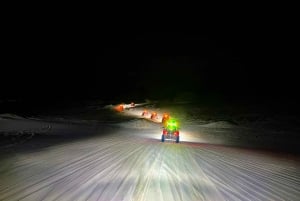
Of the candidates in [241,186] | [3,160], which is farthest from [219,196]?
[3,160]

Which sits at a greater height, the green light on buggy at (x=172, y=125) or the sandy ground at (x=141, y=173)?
the green light on buggy at (x=172, y=125)

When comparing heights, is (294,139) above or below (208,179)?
above

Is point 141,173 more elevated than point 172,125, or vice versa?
point 172,125

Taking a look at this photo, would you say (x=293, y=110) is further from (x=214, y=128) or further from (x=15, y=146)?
(x=15, y=146)

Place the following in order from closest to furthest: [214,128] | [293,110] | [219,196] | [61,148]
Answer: [219,196], [61,148], [214,128], [293,110]

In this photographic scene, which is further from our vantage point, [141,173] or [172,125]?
[172,125]

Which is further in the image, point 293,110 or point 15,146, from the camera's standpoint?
point 293,110

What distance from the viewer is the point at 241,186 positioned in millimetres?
11719

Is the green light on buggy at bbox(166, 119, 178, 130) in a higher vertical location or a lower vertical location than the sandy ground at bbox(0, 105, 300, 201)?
higher

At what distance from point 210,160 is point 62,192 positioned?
28.2ft

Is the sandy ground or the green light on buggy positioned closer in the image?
the sandy ground

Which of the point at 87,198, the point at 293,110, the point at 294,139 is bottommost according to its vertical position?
the point at 87,198

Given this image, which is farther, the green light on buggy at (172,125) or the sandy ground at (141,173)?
the green light on buggy at (172,125)

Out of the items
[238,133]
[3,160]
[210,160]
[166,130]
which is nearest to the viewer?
[3,160]
